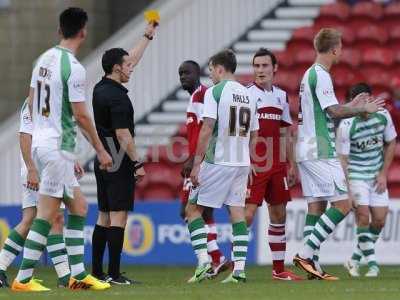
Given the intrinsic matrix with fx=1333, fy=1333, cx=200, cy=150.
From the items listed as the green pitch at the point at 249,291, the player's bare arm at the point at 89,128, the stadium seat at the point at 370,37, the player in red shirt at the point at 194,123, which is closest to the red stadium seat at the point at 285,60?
the stadium seat at the point at 370,37

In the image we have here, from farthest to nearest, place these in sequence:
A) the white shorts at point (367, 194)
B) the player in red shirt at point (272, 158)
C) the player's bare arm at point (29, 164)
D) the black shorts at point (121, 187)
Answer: the white shorts at point (367, 194) < the player in red shirt at point (272, 158) < the black shorts at point (121, 187) < the player's bare arm at point (29, 164)

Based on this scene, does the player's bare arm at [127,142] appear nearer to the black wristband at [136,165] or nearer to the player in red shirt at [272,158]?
the black wristband at [136,165]

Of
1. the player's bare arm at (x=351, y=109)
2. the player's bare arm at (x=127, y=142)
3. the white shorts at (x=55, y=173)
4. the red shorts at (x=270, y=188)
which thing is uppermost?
the player's bare arm at (x=351, y=109)

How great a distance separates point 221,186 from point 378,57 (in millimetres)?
7583

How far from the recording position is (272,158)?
11.8 meters

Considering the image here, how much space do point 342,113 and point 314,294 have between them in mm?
2067

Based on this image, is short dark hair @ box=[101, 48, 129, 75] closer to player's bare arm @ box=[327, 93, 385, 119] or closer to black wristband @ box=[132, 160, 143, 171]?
black wristband @ box=[132, 160, 143, 171]

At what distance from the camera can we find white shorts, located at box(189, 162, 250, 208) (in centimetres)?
A: 1094

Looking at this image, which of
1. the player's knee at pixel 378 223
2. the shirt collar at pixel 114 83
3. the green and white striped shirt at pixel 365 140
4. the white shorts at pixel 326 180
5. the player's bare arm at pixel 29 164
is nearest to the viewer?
the player's bare arm at pixel 29 164

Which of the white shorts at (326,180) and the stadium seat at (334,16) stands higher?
the stadium seat at (334,16)

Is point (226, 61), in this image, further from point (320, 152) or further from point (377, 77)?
point (377, 77)

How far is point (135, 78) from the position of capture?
58.3ft

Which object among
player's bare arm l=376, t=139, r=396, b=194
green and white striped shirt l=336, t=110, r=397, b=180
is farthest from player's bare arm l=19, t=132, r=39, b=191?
player's bare arm l=376, t=139, r=396, b=194

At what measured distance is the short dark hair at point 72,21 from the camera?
9.64 metres
